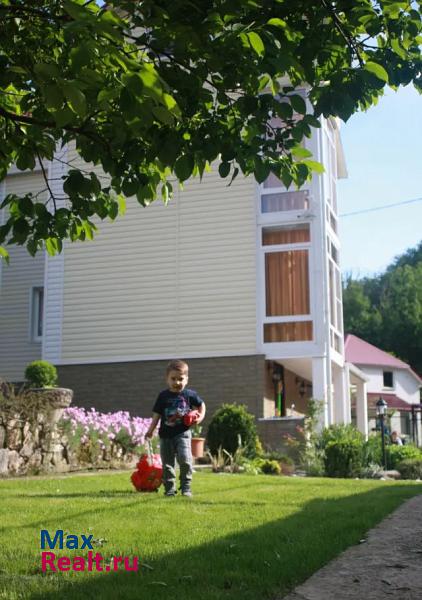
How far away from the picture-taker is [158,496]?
24.2 ft

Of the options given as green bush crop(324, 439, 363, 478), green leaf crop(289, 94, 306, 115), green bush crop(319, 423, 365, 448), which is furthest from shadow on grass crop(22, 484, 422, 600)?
green bush crop(319, 423, 365, 448)

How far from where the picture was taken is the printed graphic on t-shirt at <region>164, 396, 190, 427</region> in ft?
25.0

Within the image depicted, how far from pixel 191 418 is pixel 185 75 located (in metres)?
4.44

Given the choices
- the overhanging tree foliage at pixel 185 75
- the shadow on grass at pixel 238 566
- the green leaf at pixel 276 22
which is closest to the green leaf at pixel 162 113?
the overhanging tree foliage at pixel 185 75

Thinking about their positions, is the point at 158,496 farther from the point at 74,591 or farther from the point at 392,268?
the point at 392,268

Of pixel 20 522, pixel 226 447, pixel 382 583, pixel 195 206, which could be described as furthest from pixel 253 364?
pixel 382 583

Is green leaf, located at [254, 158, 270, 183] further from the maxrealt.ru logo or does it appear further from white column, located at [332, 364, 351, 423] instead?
white column, located at [332, 364, 351, 423]

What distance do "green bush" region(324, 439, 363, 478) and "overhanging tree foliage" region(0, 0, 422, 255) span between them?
Result: 9.16 meters

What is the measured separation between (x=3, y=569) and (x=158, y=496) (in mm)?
3483

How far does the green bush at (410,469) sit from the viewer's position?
47.9 ft

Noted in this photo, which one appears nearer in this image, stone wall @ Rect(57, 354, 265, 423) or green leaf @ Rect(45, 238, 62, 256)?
green leaf @ Rect(45, 238, 62, 256)

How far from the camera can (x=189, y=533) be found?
5.14 meters

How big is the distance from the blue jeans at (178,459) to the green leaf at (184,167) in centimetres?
418

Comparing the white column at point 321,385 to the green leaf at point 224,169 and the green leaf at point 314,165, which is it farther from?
the green leaf at point 224,169
